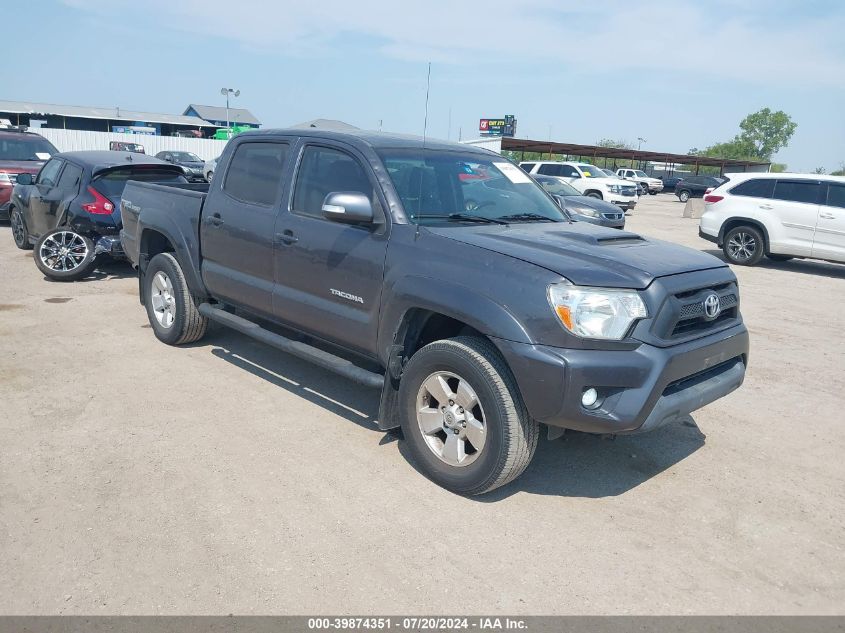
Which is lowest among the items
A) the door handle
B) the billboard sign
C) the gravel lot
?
the gravel lot

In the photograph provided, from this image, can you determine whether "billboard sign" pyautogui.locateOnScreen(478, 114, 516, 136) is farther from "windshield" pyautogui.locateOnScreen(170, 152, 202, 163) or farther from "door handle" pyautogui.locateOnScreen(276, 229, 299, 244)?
"door handle" pyautogui.locateOnScreen(276, 229, 299, 244)

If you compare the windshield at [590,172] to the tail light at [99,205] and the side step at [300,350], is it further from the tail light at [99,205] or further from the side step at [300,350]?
the side step at [300,350]

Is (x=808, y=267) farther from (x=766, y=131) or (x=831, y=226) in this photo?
(x=766, y=131)

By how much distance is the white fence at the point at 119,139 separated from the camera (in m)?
40.5

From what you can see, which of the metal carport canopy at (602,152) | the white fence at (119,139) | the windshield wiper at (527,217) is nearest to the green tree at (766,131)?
the metal carport canopy at (602,152)

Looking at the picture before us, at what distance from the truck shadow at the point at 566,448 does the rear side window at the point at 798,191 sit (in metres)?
9.23

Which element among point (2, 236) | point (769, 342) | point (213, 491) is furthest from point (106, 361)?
point (2, 236)

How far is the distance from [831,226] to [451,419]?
10.9 meters

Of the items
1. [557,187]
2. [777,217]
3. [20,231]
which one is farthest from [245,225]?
[557,187]

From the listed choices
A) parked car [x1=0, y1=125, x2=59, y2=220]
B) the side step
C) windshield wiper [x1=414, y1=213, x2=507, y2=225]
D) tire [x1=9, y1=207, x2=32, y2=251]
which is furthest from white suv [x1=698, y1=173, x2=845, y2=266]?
parked car [x1=0, y1=125, x2=59, y2=220]

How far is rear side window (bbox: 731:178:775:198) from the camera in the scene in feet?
42.3

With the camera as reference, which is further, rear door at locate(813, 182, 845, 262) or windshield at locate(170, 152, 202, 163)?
windshield at locate(170, 152, 202, 163)

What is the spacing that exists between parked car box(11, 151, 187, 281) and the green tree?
12538 cm
